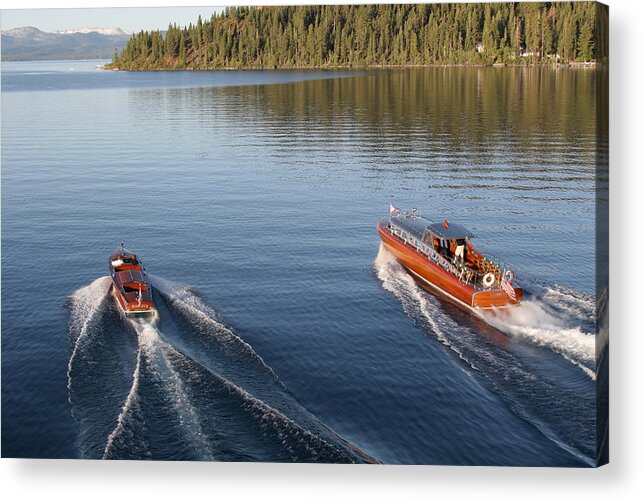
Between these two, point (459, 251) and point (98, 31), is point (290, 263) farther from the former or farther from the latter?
point (98, 31)

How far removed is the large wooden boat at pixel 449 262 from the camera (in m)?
33.6

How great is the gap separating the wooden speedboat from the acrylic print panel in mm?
150

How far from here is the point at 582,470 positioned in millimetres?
22562

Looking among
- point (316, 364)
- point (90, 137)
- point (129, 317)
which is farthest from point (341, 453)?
point (90, 137)

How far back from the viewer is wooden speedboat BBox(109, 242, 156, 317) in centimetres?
3120

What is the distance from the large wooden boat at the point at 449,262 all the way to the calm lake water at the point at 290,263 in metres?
0.86

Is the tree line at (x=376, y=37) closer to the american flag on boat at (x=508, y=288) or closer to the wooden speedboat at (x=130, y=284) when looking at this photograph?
the wooden speedboat at (x=130, y=284)

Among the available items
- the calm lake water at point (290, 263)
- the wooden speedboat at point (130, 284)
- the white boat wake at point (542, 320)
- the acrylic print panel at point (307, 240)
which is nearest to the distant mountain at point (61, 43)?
the acrylic print panel at point (307, 240)

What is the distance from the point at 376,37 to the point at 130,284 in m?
15.0

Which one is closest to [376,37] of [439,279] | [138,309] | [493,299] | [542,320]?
[439,279]

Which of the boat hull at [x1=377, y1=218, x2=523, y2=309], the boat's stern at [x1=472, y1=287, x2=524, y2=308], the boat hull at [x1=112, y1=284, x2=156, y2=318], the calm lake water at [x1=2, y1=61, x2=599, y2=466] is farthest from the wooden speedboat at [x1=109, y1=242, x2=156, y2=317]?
the boat's stern at [x1=472, y1=287, x2=524, y2=308]

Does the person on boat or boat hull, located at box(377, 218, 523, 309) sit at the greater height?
the person on boat

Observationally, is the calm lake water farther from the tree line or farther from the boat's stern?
the tree line

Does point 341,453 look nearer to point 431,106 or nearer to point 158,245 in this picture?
point 158,245
